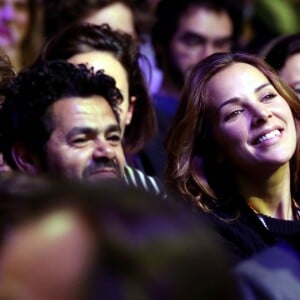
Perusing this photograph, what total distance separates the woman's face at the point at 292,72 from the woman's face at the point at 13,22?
157 centimetres

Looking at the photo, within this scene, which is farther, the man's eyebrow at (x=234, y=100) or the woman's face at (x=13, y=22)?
the woman's face at (x=13, y=22)

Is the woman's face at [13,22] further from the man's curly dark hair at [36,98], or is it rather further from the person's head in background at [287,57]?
the man's curly dark hair at [36,98]

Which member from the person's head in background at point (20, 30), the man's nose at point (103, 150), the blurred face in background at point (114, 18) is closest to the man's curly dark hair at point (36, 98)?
the man's nose at point (103, 150)

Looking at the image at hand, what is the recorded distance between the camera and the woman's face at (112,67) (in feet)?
9.39

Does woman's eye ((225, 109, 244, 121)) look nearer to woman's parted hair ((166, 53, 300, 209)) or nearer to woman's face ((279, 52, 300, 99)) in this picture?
woman's parted hair ((166, 53, 300, 209))

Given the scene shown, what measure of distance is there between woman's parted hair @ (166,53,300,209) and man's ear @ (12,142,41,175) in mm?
368

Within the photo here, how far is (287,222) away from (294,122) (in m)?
0.32

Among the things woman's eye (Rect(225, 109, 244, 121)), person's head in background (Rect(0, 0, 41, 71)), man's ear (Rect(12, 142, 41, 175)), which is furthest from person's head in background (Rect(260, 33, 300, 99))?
person's head in background (Rect(0, 0, 41, 71))

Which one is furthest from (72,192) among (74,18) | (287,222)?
(74,18)

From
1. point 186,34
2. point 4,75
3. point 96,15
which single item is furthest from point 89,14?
point 4,75

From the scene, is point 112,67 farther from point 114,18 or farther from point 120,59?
point 114,18

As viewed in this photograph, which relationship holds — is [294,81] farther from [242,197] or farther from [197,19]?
[197,19]

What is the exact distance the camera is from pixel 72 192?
2.83ft

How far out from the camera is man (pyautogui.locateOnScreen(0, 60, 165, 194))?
2.40m
